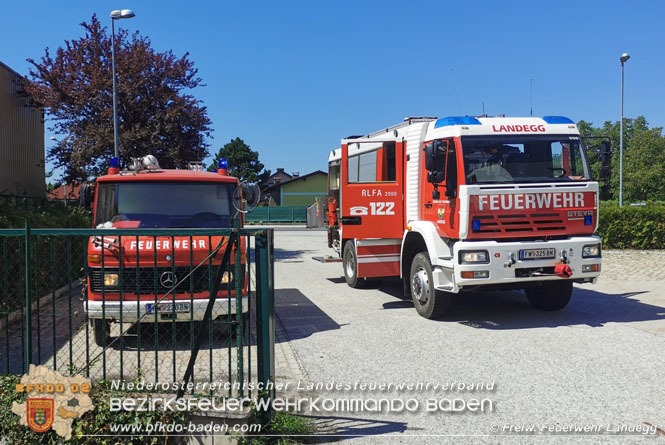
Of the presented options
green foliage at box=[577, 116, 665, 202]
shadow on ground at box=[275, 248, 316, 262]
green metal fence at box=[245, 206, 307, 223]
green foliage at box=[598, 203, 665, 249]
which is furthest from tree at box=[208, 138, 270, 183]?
green foliage at box=[598, 203, 665, 249]

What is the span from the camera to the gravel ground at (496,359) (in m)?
4.51

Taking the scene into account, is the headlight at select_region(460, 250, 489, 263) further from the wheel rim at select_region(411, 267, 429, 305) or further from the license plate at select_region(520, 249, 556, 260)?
the wheel rim at select_region(411, 267, 429, 305)

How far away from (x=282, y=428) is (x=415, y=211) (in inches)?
223

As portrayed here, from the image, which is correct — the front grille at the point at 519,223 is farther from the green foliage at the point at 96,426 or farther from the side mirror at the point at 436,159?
the green foliage at the point at 96,426

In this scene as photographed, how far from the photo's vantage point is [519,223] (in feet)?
25.8

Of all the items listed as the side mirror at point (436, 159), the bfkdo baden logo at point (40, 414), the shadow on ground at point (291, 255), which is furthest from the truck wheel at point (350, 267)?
the bfkdo baden logo at point (40, 414)

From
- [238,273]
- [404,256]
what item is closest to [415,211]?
[404,256]

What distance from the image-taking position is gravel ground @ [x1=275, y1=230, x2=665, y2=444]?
451 centimetres

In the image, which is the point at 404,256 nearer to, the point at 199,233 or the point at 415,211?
the point at 415,211

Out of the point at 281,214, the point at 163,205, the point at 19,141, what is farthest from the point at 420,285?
the point at 281,214

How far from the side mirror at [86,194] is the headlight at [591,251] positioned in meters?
7.00

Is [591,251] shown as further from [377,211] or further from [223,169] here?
[223,169]

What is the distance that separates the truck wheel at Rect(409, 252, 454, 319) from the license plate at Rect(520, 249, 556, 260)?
1.32 meters

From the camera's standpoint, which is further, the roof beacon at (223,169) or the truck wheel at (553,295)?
the truck wheel at (553,295)
